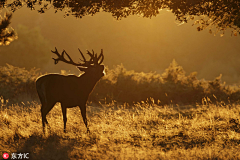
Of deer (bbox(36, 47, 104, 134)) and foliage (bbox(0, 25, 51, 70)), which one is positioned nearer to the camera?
deer (bbox(36, 47, 104, 134))

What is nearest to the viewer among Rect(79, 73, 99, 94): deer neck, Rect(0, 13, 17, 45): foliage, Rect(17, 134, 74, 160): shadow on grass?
Rect(17, 134, 74, 160): shadow on grass

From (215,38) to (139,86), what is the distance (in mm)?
70169

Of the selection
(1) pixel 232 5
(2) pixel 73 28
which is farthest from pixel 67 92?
(2) pixel 73 28

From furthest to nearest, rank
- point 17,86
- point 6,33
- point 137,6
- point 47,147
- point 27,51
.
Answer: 1. point 27,51
2. point 17,86
3. point 6,33
4. point 137,6
5. point 47,147

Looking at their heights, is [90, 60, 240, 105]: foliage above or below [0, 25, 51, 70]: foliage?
below

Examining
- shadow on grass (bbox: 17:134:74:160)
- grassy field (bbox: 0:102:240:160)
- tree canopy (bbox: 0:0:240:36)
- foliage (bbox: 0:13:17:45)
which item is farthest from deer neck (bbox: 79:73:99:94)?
foliage (bbox: 0:13:17:45)

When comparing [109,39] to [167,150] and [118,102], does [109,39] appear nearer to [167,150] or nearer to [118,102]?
[118,102]

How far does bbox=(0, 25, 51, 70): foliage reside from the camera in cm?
5353

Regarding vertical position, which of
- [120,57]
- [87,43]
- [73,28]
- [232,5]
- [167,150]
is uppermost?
[73,28]

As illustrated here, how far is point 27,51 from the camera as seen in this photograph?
54.7 m

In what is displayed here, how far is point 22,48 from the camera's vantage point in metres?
54.2

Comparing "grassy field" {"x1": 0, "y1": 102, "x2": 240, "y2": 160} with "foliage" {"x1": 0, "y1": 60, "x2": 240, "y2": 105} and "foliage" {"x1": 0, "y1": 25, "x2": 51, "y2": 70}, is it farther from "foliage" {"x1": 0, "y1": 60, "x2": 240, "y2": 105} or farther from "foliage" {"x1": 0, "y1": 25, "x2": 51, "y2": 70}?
"foliage" {"x1": 0, "y1": 25, "x2": 51, "y2": 70}

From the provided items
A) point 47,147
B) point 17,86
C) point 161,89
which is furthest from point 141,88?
point 47,147

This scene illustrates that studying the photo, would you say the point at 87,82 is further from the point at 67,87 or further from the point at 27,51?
the point at 27,51
